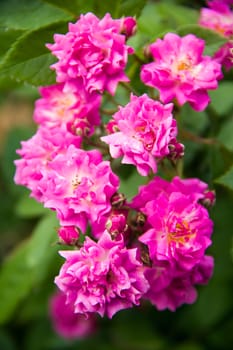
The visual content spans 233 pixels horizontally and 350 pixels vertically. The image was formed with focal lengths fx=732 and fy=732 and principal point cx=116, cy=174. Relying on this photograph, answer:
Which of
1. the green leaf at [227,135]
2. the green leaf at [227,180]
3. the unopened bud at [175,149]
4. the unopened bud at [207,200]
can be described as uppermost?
the unopened bud at [175,149]

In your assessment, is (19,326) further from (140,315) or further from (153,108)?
(153,108)

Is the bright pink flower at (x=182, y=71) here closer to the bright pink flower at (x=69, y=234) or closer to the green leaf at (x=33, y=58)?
the green leaf at (x=33, y=58)

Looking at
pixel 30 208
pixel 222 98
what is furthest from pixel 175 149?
pixel 30 208

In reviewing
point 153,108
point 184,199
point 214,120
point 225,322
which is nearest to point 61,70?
point 153,108

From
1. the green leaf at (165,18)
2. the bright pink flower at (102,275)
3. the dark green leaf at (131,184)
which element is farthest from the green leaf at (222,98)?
the bright pink flower at (102,275)

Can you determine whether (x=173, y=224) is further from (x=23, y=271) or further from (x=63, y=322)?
(x=63, y=322)

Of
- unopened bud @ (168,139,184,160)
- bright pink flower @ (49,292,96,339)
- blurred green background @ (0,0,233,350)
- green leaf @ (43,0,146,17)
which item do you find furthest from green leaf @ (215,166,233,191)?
bright pink flower @ (49,292,96,339)
